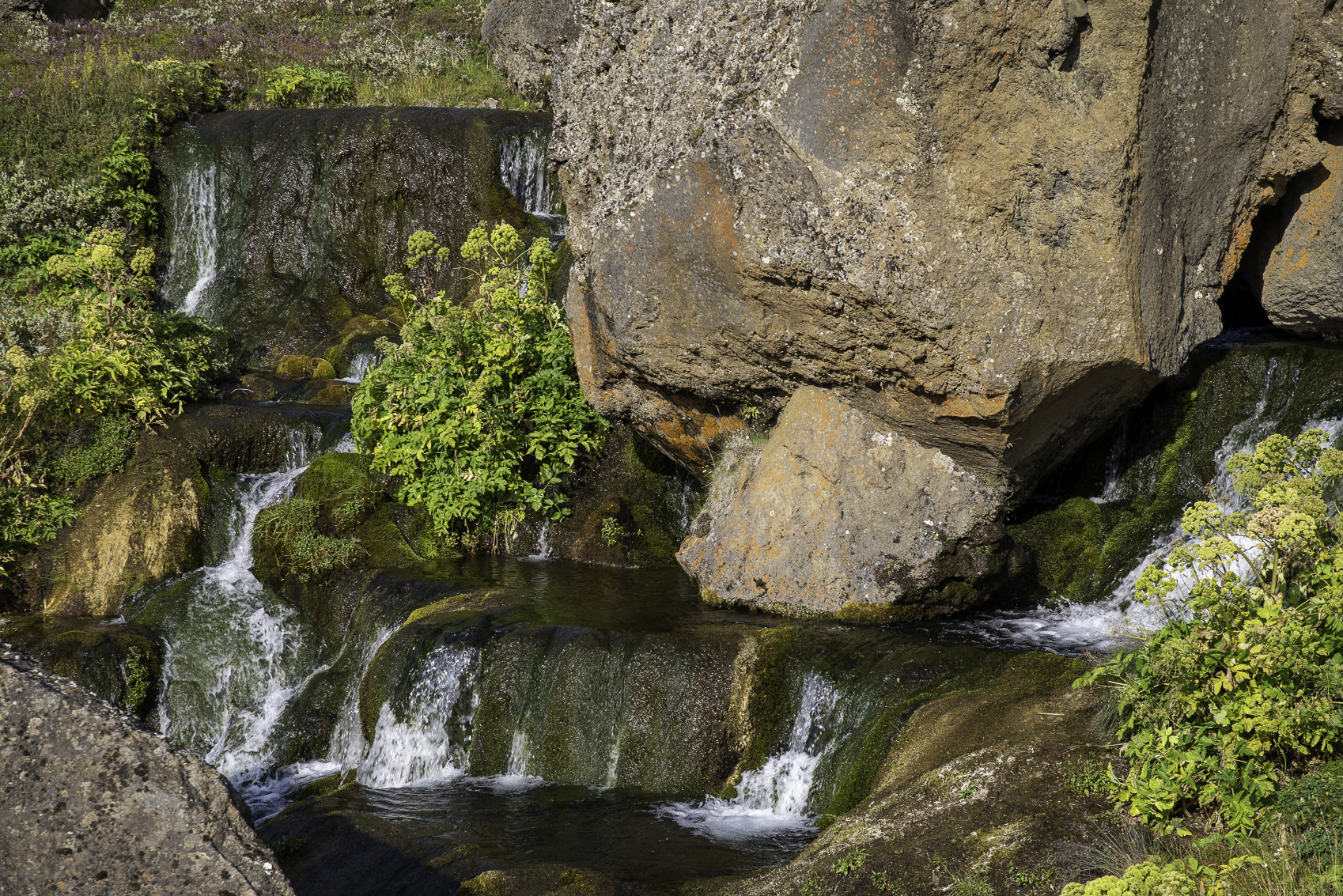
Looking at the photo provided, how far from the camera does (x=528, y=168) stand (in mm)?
14016

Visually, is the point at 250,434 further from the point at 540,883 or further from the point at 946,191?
the point at 946,191

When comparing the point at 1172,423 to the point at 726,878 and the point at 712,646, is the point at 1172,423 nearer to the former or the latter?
the point at 712,646

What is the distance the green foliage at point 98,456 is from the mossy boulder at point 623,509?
13.3 ft

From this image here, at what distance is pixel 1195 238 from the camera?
7.25 m

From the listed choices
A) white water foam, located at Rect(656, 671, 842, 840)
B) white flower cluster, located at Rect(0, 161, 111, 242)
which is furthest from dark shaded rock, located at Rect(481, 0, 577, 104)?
white water foam, located at Rect(656, 671, 842, 840)

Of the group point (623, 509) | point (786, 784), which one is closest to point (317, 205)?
point (623, 509)

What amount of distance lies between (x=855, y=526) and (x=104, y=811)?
5685 mm

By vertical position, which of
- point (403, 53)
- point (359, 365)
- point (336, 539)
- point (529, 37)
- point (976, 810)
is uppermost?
point (403, 53)

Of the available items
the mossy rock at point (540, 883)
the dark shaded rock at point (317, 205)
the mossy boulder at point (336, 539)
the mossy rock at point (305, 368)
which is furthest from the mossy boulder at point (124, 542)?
the mossy rock at point (540, 883)

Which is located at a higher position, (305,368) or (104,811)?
(305,368)

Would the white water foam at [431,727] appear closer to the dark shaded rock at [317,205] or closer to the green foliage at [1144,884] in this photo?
the green foliage at [1144,884]

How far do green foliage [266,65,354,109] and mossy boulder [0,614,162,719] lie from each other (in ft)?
33.7

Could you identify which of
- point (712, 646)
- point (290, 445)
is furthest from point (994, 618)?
point (290, 445)

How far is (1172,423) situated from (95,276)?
11.0 meters
